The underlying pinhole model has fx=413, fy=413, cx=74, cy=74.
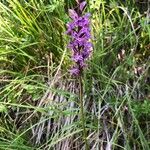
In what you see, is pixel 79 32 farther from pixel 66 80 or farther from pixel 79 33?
pixel 66 80

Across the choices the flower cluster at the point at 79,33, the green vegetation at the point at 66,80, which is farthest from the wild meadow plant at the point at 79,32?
the green vegetation at the point at 66,80

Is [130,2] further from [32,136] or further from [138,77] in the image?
[32,136]

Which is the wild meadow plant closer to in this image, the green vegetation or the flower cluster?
the flower cluster

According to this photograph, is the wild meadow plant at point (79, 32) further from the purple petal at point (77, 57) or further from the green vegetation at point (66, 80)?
the green vegetation at point (66, 80)

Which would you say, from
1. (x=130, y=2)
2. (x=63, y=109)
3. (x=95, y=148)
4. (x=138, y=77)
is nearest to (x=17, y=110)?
(x=63, y=109)

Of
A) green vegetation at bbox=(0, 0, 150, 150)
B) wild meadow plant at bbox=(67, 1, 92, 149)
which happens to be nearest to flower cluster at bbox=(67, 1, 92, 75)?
wild meadow plant at bbox=(67, 1, 92, 149)

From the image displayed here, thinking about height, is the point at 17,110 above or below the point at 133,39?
below

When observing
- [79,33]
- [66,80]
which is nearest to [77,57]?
[79,33]
